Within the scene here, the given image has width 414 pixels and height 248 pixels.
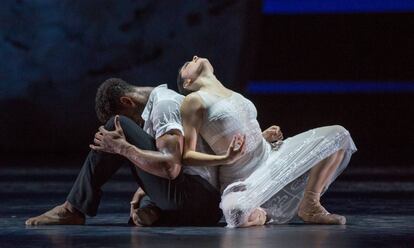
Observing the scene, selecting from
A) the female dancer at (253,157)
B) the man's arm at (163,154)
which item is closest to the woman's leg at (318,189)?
the female dancer at (253,157)

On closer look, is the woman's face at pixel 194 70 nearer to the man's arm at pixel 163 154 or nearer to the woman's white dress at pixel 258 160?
the woman's white dress at pixel 258 160

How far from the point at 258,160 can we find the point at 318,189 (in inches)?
12.1

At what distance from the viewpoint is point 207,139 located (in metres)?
4.88

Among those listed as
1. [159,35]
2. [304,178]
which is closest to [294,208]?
[304,178]

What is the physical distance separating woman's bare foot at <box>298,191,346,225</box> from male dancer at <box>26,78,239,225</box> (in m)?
0.39

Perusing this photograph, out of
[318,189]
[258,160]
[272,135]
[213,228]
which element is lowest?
[213,228]

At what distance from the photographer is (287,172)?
16.3 ft

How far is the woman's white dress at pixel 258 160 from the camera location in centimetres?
484

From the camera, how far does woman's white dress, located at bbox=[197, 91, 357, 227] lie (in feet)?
15.9

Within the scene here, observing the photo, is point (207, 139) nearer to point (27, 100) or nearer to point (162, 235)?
point (162, 235)

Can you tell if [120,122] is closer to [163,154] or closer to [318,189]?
[163,154]

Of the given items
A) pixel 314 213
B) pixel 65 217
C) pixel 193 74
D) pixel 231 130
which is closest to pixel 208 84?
pixel 193 74

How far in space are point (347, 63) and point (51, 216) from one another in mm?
7368

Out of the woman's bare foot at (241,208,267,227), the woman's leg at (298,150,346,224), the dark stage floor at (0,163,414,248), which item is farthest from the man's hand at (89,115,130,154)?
the woman's leg at (298,150,346,224)
